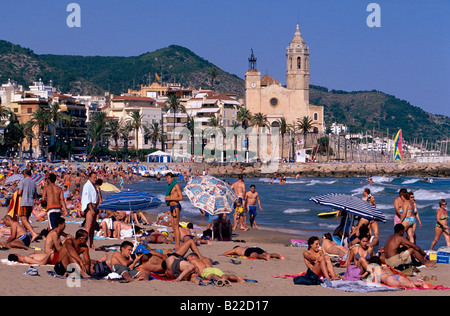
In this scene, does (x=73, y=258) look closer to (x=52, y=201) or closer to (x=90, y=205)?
(x=90, y=205)

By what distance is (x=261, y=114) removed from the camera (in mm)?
97750

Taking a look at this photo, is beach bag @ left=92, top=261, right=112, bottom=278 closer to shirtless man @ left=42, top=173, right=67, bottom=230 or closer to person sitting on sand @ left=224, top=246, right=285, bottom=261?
shirtless man @ left=42, top=173, right=67, bottom=230

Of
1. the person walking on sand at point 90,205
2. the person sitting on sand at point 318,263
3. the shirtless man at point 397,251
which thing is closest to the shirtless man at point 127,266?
the person walking on sand at point 90,205

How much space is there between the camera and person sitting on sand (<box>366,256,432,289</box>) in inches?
392

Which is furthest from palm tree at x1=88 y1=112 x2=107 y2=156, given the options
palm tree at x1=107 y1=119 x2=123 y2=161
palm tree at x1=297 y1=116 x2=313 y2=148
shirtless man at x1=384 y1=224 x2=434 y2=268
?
shirtless man at x1=384 y1=224 x2=434 y2=268

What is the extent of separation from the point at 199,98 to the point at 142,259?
311 feet

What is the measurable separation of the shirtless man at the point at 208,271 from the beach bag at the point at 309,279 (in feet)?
2.83

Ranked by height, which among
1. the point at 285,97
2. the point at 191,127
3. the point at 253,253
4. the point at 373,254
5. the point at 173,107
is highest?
the point at 285,97

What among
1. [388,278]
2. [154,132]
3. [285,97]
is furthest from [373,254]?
[285,97]

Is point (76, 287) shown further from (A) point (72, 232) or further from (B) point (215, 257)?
(A) point (72, 232)

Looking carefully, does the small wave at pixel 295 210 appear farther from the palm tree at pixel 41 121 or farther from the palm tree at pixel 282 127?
the palm tree at pixel 282 127

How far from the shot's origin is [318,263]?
10.7 m

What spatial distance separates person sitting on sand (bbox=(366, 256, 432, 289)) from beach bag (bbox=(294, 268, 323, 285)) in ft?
2.52

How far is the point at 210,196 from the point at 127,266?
5.47 metres
